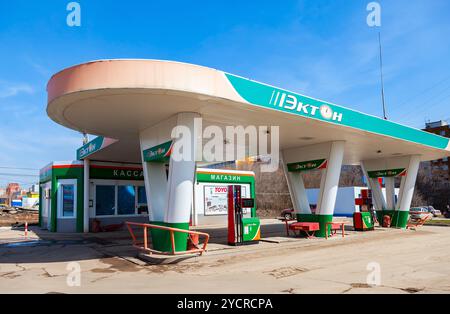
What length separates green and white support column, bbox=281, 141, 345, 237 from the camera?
15.3 meters

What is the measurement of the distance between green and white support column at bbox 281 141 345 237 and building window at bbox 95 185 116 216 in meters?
10.1

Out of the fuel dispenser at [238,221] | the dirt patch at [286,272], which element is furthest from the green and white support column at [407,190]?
the dirt patch at [286,272]

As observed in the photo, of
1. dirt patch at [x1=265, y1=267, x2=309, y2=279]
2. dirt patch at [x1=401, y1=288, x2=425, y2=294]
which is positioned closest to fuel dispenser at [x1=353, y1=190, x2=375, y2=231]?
dirt patch at [x1=265, y1=267, x2=309, y2=279]

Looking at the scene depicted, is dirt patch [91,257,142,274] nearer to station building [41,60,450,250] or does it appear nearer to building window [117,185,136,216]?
station building [41,60,450,250]

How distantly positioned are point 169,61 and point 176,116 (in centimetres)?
216

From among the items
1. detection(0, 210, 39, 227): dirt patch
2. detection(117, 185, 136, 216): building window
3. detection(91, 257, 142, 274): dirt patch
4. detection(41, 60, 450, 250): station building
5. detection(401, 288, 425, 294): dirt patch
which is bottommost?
detection(0, 210, 39, 227): dirt patch

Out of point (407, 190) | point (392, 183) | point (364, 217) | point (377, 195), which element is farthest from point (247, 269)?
point (392, 183)

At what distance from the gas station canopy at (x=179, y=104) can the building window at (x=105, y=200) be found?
603 centimetres

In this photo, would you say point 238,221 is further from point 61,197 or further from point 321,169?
point 61,197

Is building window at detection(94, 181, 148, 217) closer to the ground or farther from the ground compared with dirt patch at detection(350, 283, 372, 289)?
farther from the ground

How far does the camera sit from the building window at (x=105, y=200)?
20078mm

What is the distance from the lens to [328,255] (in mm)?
10875
